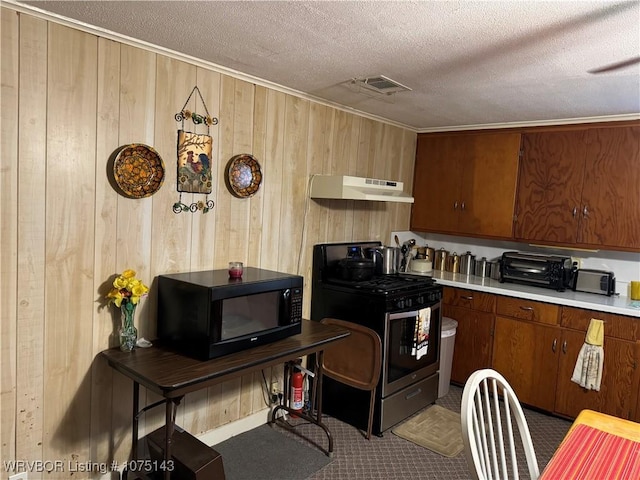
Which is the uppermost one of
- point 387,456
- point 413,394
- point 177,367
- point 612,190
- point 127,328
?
point 612,190

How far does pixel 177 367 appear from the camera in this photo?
6.75ft

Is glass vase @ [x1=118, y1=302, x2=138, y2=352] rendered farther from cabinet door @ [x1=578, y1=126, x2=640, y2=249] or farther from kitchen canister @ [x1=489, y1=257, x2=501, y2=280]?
cabinet door @ [x1=578, y1=126, x2=640, y2=249]

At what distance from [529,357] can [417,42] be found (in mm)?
2512

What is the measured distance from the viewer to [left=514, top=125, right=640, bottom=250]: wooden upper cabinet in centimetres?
326

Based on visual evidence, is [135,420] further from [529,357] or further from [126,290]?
[529,357]

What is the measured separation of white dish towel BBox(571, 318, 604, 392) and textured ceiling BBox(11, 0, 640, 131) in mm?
1460

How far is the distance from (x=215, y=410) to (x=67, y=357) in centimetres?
98

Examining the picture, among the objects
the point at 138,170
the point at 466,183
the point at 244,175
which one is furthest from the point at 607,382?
the point at 138,170

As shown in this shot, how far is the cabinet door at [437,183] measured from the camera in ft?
13.3

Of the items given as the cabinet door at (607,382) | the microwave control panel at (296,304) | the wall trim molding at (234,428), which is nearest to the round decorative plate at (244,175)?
the microwave control panel at (296,304)

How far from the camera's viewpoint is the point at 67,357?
2113 mm

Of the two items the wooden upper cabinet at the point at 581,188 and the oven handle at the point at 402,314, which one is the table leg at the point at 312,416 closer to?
the oven handle at the point at 402,314

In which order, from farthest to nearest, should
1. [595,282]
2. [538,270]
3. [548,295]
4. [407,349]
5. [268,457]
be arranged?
[538,270]
[595,282]
[548,295]
[407,349]
[268,457]

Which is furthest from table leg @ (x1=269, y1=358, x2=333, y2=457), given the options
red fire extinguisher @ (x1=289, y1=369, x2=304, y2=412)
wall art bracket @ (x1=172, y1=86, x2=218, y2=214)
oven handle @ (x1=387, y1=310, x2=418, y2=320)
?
wall art bracket @ (x1=172, y1=86, x2=218, y2=214)
